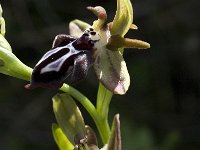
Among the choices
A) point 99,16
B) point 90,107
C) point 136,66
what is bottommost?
point 136,66

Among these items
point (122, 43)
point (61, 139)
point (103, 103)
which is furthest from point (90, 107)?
point (122, 43)

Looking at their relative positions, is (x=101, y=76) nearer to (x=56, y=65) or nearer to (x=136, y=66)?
(x=56, y=65)

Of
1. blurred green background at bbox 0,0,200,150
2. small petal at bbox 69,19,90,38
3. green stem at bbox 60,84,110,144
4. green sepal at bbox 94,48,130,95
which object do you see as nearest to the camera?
green sepal at bbox 94,48,130,95

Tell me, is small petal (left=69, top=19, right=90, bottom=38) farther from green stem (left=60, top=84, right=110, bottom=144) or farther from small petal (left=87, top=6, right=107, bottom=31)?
green stem (left=60, top=84, right=110, bottom=144)

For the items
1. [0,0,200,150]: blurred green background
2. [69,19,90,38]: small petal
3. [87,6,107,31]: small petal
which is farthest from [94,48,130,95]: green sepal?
[0,0,200,150]: blurred green background

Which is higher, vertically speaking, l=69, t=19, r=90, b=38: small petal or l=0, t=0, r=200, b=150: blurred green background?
l=69, t=19, r=90, b=38: small petal

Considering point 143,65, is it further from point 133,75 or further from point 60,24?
point 60,24

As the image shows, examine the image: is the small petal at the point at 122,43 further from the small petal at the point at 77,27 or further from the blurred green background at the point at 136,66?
the blurred green background at the point at 136,66
